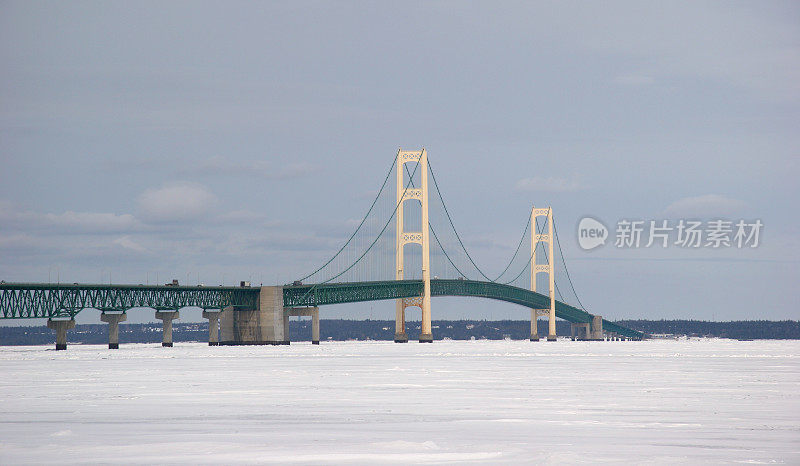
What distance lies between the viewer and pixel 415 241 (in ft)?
427

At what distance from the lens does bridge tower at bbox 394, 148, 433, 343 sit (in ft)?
416

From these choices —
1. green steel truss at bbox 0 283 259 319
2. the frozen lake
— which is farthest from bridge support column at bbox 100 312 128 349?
the frozen lake

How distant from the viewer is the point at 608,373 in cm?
4178

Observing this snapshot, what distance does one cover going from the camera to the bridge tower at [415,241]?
127 metres

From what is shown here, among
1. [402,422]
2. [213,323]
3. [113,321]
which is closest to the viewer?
[402,422]

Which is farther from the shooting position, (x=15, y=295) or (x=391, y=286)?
(x=391, y=286)

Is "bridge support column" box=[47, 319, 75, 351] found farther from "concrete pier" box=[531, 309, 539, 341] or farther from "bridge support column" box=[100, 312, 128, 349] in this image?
"concrete pier" box=[531, 309, 539, 341]

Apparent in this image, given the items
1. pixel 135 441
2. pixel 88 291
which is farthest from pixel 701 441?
pixel 88 291

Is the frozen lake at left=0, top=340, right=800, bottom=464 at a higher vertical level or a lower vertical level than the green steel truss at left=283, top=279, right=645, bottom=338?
lower

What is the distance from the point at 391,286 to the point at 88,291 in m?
35.9

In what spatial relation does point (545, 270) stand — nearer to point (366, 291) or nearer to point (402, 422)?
point (366, 291)

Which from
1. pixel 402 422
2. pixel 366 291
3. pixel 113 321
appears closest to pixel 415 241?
Result: pixel 366 291

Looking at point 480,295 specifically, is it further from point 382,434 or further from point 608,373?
point 382,434

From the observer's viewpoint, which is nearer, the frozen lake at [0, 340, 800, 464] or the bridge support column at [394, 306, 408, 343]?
the frozen lake at [0, 340, 800, 464]
